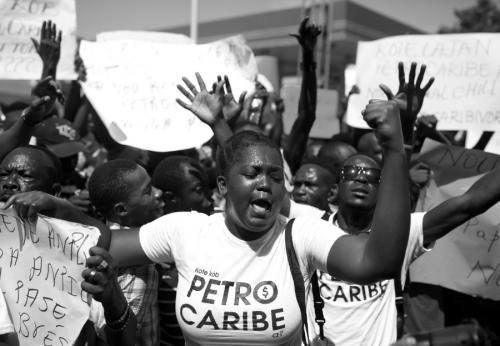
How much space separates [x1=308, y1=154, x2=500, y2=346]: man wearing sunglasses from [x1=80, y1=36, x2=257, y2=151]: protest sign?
1403 millimetres

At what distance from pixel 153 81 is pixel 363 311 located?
246cm

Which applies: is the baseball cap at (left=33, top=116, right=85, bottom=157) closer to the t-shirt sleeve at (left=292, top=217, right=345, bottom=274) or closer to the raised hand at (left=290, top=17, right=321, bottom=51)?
the raised hand at (left=290, top=17, right=321, bottom=51)

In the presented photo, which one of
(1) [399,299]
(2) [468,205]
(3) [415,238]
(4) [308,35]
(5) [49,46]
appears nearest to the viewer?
(2) [468,205]

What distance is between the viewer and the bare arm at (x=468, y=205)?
248cm

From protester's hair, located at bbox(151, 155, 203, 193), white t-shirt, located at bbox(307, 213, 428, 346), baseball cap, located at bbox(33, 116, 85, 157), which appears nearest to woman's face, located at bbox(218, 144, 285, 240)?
white t-shirt, located at bbox(307, 213, 428, 346)

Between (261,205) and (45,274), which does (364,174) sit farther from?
(45,274)

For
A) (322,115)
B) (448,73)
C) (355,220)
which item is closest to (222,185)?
(355,220)

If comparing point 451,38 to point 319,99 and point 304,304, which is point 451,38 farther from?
point 304,304

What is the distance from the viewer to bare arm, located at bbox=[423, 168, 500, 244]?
8.14ft

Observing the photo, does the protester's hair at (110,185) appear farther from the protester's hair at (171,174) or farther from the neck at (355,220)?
the neck at (355,220)

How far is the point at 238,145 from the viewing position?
2.24 m

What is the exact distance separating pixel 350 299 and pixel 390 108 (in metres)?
1.36

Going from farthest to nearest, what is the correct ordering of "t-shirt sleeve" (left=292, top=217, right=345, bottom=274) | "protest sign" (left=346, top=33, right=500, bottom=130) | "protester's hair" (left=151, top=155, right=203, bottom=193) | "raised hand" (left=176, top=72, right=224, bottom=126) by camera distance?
1. "protest sign" (left=346, top=33, right=500, bottom=130)
2. "protester's hair" (left=151, top=155, right=203, bottom=193)
3. "raised hand" (left=176, top=72, right=224, bottom=126)
4. "t-shirt sleeve" (left=292, top=217, right=345, bottom=274)

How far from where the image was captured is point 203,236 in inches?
86.7
